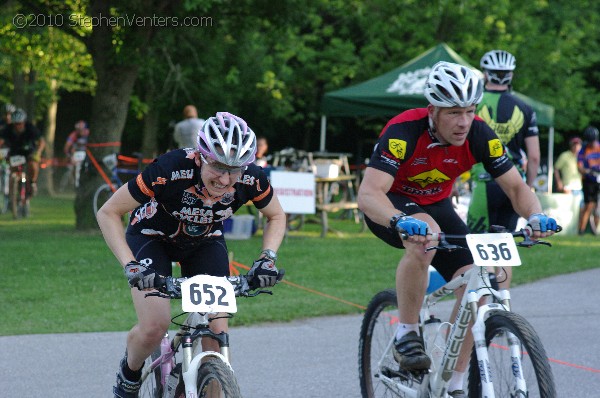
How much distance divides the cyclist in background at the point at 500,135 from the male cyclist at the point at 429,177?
203 cm

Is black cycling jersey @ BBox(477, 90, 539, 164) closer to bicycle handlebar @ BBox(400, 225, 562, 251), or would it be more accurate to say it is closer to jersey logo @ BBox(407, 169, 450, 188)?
jersey logo @ BBox(407, 169, 450, 188)

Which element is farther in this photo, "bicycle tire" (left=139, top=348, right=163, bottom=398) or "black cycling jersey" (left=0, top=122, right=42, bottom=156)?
"black cycling jersey" (left=0, top=122, right=42, bottom=156)

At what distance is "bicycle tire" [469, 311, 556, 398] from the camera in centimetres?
455

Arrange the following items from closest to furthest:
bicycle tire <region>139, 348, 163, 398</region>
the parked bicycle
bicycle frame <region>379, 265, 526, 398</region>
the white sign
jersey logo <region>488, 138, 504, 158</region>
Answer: bicycle frame <region>379, 265, 526, 398</region>, bicycle tire <region>139, 348, 163, 398</region>, jersey logo <region>488, 138, 504, 158</region>, the white sign, the parked bicycle

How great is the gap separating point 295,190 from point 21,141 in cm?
576

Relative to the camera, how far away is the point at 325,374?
7.49 metres

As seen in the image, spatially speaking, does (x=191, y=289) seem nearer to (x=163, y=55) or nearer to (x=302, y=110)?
(x=163, y=55)

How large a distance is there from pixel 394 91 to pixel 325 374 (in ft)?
37.9

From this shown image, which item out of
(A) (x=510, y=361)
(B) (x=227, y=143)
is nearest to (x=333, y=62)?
(B) (x=227, y=143)

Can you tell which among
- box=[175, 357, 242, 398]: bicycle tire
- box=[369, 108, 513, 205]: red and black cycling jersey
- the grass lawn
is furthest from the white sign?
box=[175, 357, 242, 398]: bicycle tire

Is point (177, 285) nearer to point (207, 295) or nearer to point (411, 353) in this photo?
point (207, 295)

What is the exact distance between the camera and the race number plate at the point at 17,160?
19.7 m

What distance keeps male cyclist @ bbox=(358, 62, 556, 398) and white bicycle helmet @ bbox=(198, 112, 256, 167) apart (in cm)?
83

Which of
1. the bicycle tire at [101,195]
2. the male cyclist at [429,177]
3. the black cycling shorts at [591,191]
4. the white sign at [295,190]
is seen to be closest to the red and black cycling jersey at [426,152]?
the male cyclist at [429,177]
